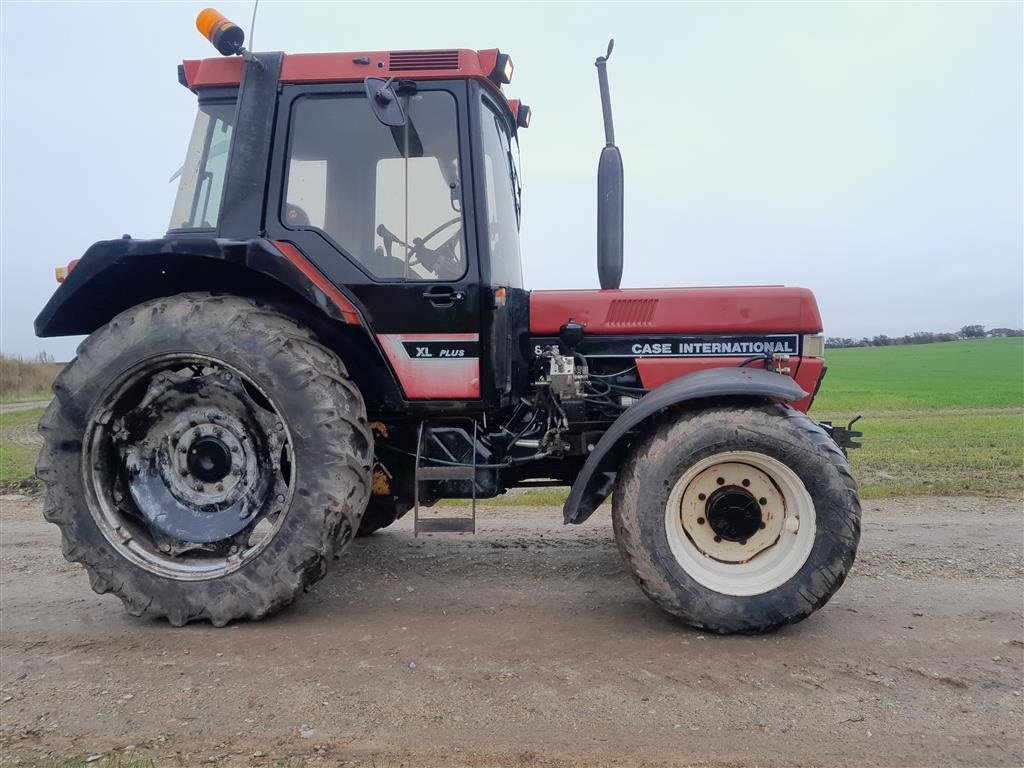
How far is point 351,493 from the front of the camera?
3369mm

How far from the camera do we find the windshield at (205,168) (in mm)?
3871

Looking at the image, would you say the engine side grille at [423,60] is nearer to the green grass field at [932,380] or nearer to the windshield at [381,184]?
the windshield at [381,184]

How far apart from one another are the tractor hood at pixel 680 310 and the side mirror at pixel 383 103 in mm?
1305

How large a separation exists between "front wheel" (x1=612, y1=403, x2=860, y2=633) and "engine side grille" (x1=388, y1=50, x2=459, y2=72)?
218 centimetres

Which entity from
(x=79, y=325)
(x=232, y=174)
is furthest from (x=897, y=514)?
(x=79, y=325)

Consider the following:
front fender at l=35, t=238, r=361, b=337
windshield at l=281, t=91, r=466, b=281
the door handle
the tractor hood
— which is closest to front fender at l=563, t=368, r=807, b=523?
the tractor hood

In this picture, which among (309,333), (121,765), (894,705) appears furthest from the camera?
(309,333)

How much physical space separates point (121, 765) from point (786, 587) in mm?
2650

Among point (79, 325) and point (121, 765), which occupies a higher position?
point (79, 325)

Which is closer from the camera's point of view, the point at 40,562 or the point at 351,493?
the point at 351,493

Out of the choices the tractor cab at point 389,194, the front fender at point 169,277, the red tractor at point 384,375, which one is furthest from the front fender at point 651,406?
the front fender at point 169,277

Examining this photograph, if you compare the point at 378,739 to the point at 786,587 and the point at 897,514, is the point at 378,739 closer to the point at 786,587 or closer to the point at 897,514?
the point at 786,587

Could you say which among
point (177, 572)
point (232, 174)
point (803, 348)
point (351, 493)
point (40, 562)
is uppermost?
point (232, 174)

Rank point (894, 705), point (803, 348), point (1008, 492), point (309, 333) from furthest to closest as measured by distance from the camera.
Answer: point (1008, 492) < point (803, 348) < point (309, 333) < point (894, 705)
